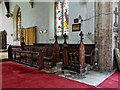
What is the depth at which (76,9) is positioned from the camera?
659 cm

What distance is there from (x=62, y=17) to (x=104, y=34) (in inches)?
138

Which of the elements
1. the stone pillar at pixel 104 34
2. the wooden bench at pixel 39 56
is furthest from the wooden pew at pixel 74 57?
the wooden bench at pixel 39 56

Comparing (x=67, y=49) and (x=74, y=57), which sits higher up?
(x=67, y=49)

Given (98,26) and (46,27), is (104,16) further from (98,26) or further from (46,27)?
(46,27)

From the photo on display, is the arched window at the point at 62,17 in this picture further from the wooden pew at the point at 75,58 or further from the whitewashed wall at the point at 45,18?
the wooden pew at the point at 75,58

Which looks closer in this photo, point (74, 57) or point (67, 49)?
point (74, 57)

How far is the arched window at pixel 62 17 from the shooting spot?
7.58m

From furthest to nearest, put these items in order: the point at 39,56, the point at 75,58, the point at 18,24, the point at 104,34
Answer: the point at 18,24 → the point at 39,56 → the point at 104,34 → the point at 75,58

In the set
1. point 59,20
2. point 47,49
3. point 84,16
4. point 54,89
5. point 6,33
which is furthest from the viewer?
point 6,33

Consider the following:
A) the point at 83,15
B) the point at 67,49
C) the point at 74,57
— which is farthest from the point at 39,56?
the point at 83,15

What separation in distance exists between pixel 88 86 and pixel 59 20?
5.33m

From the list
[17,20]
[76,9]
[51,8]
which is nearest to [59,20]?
[51,8]

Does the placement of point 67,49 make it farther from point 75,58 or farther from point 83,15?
point 83,15

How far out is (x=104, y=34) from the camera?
15.4ft
